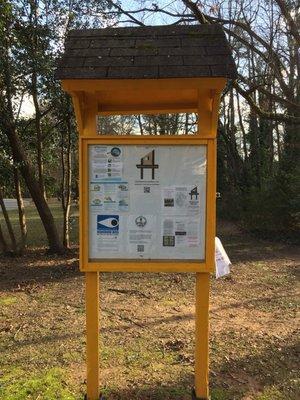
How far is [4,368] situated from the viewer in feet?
14.6

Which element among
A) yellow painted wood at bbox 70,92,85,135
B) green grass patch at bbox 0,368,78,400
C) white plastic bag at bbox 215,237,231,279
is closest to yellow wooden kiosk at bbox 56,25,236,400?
yellow painted wood at bbox 70,92,85,135

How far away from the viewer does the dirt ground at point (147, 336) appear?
4.12m

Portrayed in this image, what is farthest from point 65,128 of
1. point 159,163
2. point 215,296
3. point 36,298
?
point 159,163

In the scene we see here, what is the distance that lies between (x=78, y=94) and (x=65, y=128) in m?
7.80

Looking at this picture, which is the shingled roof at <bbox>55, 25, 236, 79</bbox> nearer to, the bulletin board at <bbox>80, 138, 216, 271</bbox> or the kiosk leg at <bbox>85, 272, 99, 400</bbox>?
the bulletin board at <bbox>80, 138, 216, 271</bbox>

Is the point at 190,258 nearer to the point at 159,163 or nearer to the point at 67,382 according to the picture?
the point at 159,163

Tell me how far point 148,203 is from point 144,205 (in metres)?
0.03

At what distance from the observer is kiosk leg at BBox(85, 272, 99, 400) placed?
3637 millimetres

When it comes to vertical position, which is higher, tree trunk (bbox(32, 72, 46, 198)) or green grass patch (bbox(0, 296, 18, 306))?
tree trunk (bbox(32, 72, 46, 198))

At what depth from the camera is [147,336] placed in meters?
5.33

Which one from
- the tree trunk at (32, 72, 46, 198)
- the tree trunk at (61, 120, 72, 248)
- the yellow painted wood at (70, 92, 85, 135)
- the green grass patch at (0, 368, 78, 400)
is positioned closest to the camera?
the yellow painted wood at (70, 92, 85, 135)

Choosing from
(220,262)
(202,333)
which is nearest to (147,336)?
(220,262)

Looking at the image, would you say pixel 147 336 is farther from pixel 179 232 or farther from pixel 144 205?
pixel 144 205

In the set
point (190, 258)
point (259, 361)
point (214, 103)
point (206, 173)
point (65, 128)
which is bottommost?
point (259, 361)
